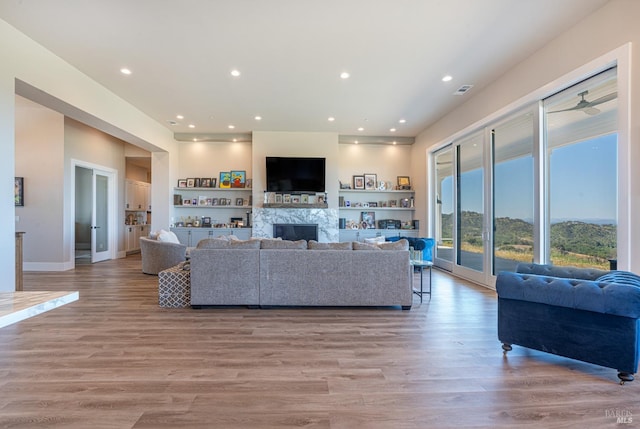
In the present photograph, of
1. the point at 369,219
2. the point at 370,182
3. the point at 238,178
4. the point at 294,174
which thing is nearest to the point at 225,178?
Result: the point at 238,178

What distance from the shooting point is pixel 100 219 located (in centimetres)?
773

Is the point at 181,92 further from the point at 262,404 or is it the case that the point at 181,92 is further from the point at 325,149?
the point at 262,404

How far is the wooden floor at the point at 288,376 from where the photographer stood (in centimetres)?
181

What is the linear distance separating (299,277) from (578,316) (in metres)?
2.76

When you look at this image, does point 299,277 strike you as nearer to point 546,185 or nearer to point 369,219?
point 546,185

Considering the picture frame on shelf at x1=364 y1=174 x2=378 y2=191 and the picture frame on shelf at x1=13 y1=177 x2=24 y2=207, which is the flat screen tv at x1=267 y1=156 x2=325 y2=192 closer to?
the picture frame on shelf at x1=364 y1=174 x2=378 y2=191

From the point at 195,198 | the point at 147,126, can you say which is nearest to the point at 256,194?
the point at 195,198

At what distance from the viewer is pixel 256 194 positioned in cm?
793

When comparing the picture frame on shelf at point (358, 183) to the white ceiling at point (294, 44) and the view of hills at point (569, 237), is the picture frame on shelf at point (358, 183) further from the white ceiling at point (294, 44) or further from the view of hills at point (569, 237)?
the view of hills at point (569, 237)

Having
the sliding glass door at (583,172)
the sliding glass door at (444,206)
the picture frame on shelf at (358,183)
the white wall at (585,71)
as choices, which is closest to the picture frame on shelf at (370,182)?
the picture frame on shelf at (358,183)

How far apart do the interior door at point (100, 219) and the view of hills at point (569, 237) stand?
8.79 meters

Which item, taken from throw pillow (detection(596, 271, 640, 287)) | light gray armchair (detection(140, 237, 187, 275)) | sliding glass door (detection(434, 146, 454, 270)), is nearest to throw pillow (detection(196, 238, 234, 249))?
light gray armchair (detection(140, 237, 187, 275))

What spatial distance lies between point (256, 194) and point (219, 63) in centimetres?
396

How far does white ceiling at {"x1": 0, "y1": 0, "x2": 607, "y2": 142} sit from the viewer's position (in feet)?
10.4
